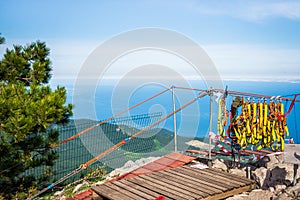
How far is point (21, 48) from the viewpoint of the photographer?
19.6ft

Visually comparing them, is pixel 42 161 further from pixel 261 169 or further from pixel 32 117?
pixel 261 169

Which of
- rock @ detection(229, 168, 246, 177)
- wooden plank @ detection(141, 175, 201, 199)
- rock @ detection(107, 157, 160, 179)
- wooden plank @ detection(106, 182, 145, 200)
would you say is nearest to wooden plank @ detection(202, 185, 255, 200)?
wooden plank @ detection(141, 175, 201, 199)

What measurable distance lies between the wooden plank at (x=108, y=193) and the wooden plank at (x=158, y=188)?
0.48m

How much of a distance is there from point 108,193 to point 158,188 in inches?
30.1

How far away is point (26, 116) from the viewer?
4.35 meters

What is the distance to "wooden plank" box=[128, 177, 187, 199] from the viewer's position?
16.4 feet

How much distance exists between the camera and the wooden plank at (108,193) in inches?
198

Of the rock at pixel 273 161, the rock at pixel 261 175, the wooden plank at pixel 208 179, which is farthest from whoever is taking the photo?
the rock at pixel 273 161

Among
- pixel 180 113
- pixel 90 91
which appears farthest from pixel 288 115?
pixel 90 91

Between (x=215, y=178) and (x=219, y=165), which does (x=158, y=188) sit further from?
(x=219, y=165)

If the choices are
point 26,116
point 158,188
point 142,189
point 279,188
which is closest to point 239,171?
point 279,188

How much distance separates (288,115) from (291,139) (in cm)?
53

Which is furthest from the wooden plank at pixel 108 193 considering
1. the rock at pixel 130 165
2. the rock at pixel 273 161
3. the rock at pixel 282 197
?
the rock at pixel 273 161

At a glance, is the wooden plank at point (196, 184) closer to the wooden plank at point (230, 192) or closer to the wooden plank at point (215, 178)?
the wooden plank at point (230, 192)
